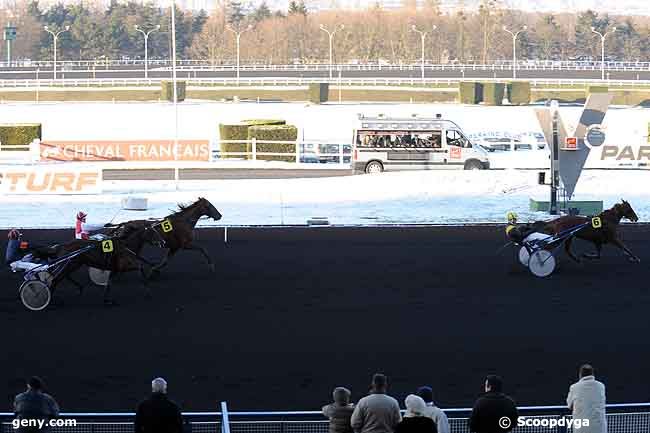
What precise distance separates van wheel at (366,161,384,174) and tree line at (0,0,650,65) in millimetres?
73389

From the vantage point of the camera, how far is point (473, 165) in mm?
40969

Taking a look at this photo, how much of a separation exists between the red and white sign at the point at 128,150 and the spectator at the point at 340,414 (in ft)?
122

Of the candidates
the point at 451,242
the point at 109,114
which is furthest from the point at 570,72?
the point at 451,242


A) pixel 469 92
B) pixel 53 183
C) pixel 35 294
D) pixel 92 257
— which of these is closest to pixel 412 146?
pixel 53 183

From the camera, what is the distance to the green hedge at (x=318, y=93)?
80.4 m

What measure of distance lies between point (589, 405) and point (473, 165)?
104 feet

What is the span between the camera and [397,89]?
274 feet

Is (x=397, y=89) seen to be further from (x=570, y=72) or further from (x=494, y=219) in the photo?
(x=494, y=219)

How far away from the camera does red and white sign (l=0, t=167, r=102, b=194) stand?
34281 millimetres

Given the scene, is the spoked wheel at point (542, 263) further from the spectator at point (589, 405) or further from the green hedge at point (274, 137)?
the green hedge at point (274, 137)

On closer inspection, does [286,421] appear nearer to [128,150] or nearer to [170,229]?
[170,229]

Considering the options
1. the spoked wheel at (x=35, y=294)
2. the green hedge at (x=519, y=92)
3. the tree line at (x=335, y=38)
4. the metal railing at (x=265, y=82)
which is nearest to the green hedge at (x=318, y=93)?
the metal railing at (x=265, y=82)

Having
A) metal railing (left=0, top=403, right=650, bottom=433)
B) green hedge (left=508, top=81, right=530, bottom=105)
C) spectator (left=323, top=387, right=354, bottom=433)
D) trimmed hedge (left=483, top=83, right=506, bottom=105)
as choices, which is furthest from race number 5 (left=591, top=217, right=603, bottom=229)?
green hedge (left=508, top=81, right=530, bottom=105)

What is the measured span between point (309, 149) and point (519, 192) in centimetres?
1978
